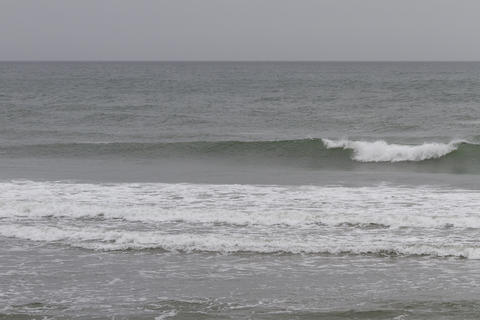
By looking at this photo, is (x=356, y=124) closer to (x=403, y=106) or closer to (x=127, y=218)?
(x=403, y=106)

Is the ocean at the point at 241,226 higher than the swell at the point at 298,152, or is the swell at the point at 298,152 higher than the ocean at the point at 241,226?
the swell at the point at 298,152

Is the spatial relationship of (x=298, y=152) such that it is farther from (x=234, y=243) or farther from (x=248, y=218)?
(x=234, y=243)

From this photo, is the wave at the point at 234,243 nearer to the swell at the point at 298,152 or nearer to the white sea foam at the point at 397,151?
the swell at the point at 298,152

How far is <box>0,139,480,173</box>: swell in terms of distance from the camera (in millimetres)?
23875

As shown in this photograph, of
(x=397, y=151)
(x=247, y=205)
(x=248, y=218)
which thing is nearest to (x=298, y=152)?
(x=397, y=151)

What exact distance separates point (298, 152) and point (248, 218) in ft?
42.4

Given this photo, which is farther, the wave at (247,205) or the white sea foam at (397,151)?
the white sea foam at (397,151)

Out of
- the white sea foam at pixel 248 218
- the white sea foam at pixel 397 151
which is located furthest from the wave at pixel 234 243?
the white sea foam at pixel 397 151

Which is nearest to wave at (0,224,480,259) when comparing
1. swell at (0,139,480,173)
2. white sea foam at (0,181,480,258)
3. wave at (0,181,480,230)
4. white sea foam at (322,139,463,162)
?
white sea foam at (0,181,480,258)

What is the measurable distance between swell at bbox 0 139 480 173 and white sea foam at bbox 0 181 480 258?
682 cm

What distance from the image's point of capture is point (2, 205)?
14.8 meters

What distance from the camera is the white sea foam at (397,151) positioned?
24.3 metres

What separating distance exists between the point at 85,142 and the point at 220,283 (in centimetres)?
1994

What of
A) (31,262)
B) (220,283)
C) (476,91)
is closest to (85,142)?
(31,262)
